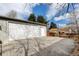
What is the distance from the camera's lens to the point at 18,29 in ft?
7.59

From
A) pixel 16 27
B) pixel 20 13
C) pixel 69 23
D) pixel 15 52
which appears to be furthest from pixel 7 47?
pixel 69 23

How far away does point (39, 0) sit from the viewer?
234 centimetres

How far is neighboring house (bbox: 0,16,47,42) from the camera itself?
2.27 meters

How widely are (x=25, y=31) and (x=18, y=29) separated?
9cm

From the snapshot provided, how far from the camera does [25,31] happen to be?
2.36 metres

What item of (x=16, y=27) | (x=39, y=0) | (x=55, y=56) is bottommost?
(x=55, y=56)

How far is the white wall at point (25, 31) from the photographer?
2309 millimetres

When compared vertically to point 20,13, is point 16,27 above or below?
below

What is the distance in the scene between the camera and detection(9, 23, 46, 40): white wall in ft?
7.58

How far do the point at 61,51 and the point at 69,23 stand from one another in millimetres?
341

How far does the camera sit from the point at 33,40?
7.68 feet

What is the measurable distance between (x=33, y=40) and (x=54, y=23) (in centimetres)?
32

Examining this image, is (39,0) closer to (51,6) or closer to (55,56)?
(51,6)

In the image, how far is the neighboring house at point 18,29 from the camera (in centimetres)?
227
